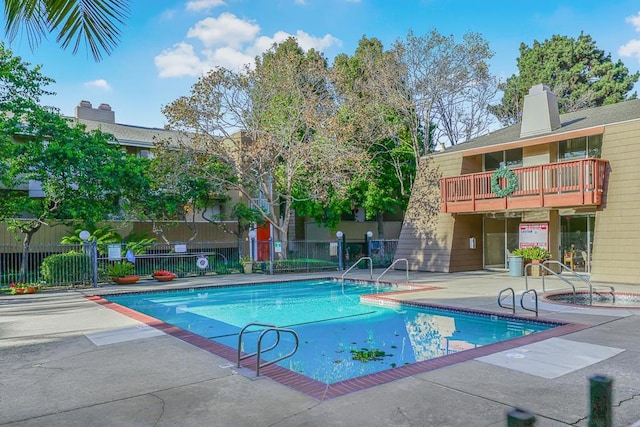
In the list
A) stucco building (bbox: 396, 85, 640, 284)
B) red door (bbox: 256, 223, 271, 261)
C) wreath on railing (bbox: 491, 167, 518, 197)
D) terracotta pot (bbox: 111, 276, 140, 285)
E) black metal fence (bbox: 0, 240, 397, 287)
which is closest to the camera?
stucco building (bbox: 396, 85, 640, 284)

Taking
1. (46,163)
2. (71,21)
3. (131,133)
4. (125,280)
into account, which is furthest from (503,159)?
(131,133)

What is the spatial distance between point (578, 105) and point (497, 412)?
32305 millimetres

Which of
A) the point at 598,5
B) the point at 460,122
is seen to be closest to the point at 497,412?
the point at 598,5

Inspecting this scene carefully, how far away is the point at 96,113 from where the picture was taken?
82.9ft

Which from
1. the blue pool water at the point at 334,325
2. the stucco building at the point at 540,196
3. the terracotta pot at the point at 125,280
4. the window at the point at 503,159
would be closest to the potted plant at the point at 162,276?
the terracotta pot at the point at 125,280

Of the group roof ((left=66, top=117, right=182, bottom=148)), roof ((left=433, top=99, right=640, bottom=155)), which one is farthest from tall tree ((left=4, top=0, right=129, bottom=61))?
roof ((left=66, top=117, right=182, bottom=148))

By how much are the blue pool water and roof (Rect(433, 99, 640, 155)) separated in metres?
7.69

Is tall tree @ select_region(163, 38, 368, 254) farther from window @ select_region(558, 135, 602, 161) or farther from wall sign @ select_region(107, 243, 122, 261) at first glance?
window @ select_region(558, 135, 602, 161)

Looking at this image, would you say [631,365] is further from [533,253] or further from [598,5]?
[598,5]

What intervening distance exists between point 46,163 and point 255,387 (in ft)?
47.9

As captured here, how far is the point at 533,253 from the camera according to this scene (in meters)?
16.1

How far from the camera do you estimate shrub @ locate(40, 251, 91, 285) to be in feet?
47.4

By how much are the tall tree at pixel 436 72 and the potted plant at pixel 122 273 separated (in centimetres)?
1542

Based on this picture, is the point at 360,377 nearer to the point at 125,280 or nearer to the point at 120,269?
the point at 125,280
